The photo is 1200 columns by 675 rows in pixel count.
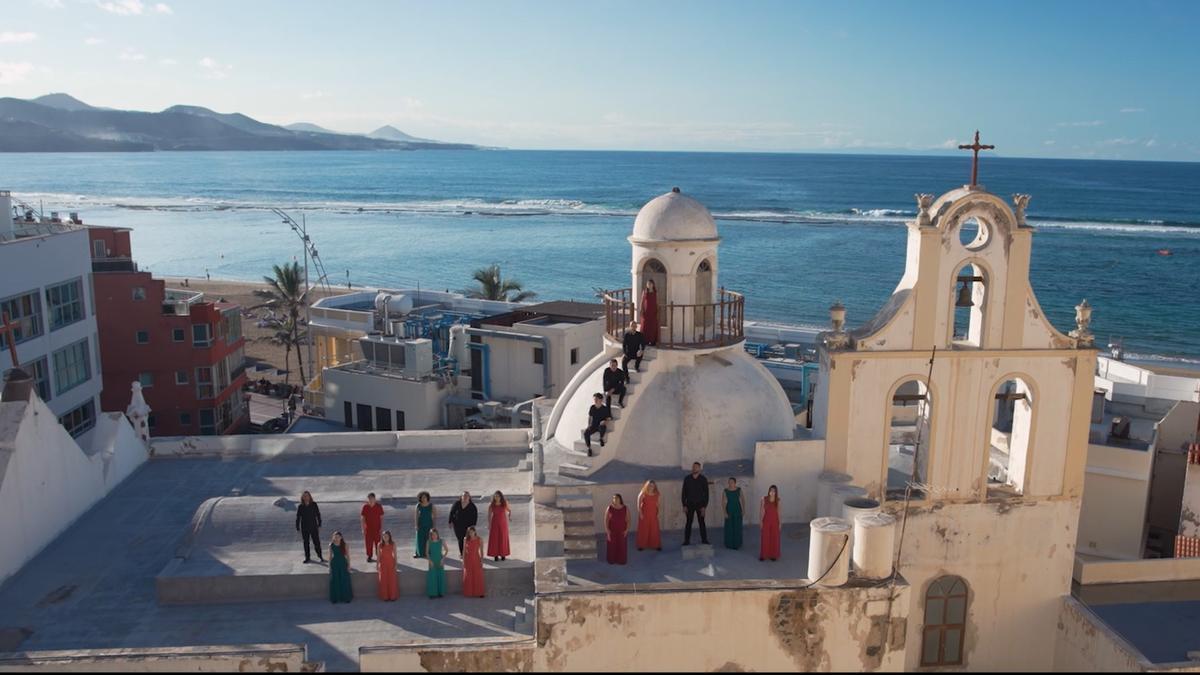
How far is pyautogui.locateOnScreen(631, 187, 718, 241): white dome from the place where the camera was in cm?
1723

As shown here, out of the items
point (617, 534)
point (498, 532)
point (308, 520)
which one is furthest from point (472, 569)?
point (308, 520)

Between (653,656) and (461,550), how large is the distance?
13.3 feet

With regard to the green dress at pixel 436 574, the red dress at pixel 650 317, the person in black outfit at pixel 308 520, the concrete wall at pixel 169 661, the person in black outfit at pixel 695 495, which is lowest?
the green dress at pixel 436 574

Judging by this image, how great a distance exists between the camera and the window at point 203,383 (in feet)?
121

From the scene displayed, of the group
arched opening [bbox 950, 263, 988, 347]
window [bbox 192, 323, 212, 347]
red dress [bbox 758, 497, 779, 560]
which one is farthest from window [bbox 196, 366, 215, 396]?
arched opening [bbox 950, 263, 988, 347]

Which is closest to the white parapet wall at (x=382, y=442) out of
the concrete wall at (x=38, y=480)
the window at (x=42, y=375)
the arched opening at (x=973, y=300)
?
the concrete wall at (x=38, y=480)

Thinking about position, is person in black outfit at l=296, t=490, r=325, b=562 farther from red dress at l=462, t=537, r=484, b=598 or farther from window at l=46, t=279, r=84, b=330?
window at l=46, t=279, r=84, b=330

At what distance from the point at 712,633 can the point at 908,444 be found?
7631 millimetres

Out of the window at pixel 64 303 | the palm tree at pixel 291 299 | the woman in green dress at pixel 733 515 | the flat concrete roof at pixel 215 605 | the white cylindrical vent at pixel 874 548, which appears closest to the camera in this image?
the white cylindrical vent at pixel 874 548

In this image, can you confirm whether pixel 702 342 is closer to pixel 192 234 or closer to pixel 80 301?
pixel 80 301

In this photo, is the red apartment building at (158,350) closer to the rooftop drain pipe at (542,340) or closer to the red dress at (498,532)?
the rooftop drain pipe at (542,340)

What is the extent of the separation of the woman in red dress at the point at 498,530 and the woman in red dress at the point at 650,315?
4059 mm

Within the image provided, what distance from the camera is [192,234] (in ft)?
427

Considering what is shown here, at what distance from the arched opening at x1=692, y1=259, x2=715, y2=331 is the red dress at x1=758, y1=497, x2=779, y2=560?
4378 millimetres
